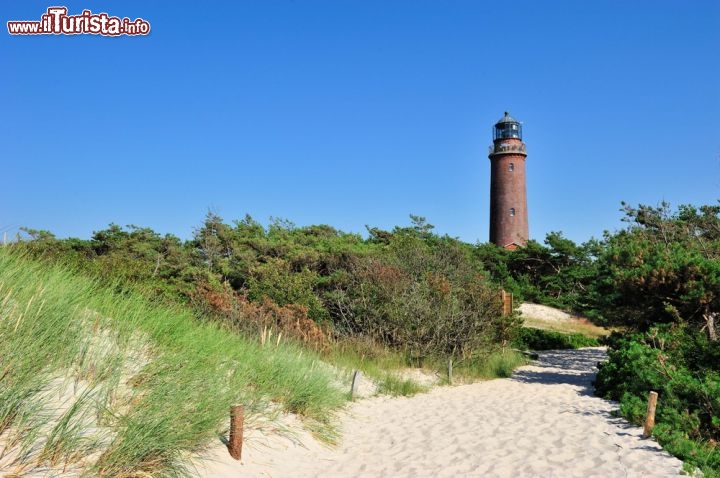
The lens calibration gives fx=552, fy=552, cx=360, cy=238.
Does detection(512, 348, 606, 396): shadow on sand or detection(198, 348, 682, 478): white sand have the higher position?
detection(512, 348, 606, 396): shadow on sand

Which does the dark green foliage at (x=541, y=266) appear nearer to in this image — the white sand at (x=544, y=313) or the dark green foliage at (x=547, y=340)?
the white sand at (x=544, y=313)

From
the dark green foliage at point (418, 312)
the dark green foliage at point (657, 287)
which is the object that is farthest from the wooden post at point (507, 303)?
the dark green foliage at point (657, 287)

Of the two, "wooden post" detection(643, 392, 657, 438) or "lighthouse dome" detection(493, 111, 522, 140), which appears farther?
"lighthouse dome" detection(493, 111, 522, 140)

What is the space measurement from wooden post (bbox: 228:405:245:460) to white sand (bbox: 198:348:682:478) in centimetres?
8

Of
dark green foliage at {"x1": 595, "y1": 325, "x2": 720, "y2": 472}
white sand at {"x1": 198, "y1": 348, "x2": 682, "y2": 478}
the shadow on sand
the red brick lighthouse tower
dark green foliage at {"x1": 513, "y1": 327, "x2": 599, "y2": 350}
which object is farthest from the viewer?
the red brick lighthouse tower

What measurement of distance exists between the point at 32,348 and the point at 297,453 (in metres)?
3.03

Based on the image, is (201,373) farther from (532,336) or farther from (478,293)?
(532,336)

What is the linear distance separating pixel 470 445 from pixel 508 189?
32460 millimetres

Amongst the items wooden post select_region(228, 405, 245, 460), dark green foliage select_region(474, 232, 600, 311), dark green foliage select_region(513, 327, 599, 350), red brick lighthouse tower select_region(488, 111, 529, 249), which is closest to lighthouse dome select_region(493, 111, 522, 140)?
red brick lighthouse tower select_region(488, 111, 529, 249)

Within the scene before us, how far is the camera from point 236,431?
5258 millimetres

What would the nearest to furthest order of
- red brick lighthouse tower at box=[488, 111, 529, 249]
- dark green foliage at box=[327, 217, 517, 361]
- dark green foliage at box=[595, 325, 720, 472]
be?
dark green foliage at box=[595, 325, 720, 472], dark green foliage at box=[327, 217, 517, 361], red brick lighthouse tower at box=[488, 111, 529, 249]

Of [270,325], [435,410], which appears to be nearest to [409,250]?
[270,325]

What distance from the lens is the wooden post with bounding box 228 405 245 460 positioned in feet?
17.2

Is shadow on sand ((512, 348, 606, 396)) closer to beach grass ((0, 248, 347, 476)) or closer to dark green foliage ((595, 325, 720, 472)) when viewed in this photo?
dark green foliage ((595, 325, 720, 472))
